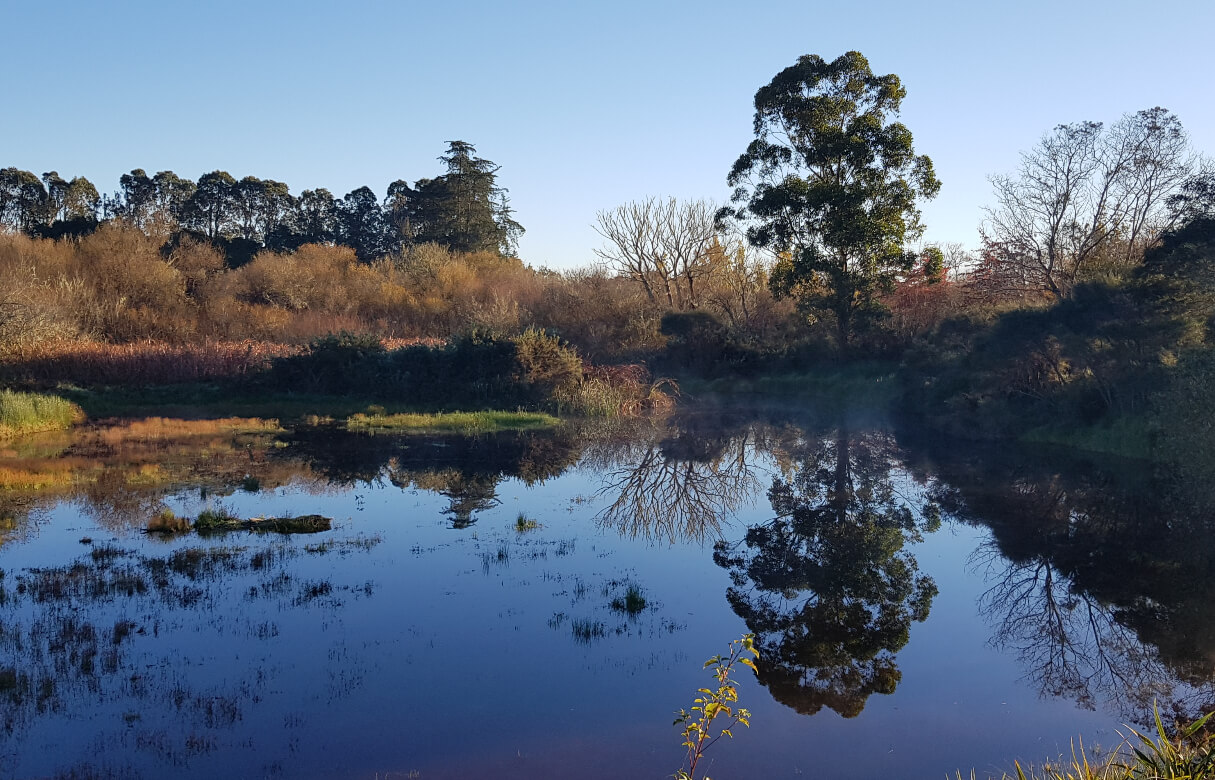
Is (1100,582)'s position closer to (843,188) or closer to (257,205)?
(843,188)

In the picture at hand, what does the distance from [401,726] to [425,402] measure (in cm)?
1958

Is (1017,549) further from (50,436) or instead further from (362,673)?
(50,436)

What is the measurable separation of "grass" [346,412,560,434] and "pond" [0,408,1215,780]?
5467mm

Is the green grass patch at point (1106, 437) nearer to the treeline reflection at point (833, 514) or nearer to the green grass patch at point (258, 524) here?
the treeline reflection at point (833, 514)

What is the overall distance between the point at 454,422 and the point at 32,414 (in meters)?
9.56

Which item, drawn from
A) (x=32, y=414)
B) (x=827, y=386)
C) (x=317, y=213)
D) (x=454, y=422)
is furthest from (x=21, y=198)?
(x=827, y=386)

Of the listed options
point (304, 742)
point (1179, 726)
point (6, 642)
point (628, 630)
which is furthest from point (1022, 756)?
point (6, 642)

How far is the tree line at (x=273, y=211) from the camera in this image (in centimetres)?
5034

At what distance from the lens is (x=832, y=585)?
914 cm

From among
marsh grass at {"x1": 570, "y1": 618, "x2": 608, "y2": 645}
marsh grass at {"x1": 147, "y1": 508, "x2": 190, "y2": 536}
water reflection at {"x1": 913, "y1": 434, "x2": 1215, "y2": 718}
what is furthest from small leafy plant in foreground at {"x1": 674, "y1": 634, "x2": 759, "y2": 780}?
marsh grass at {"x1": 147, "y1": 508, "x2": 190, "y2": 536}

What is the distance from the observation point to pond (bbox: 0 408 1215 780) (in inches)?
223

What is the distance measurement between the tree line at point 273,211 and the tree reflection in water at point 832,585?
39445 millimetres

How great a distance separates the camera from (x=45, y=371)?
2508cm

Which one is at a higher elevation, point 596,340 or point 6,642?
point 596,340
